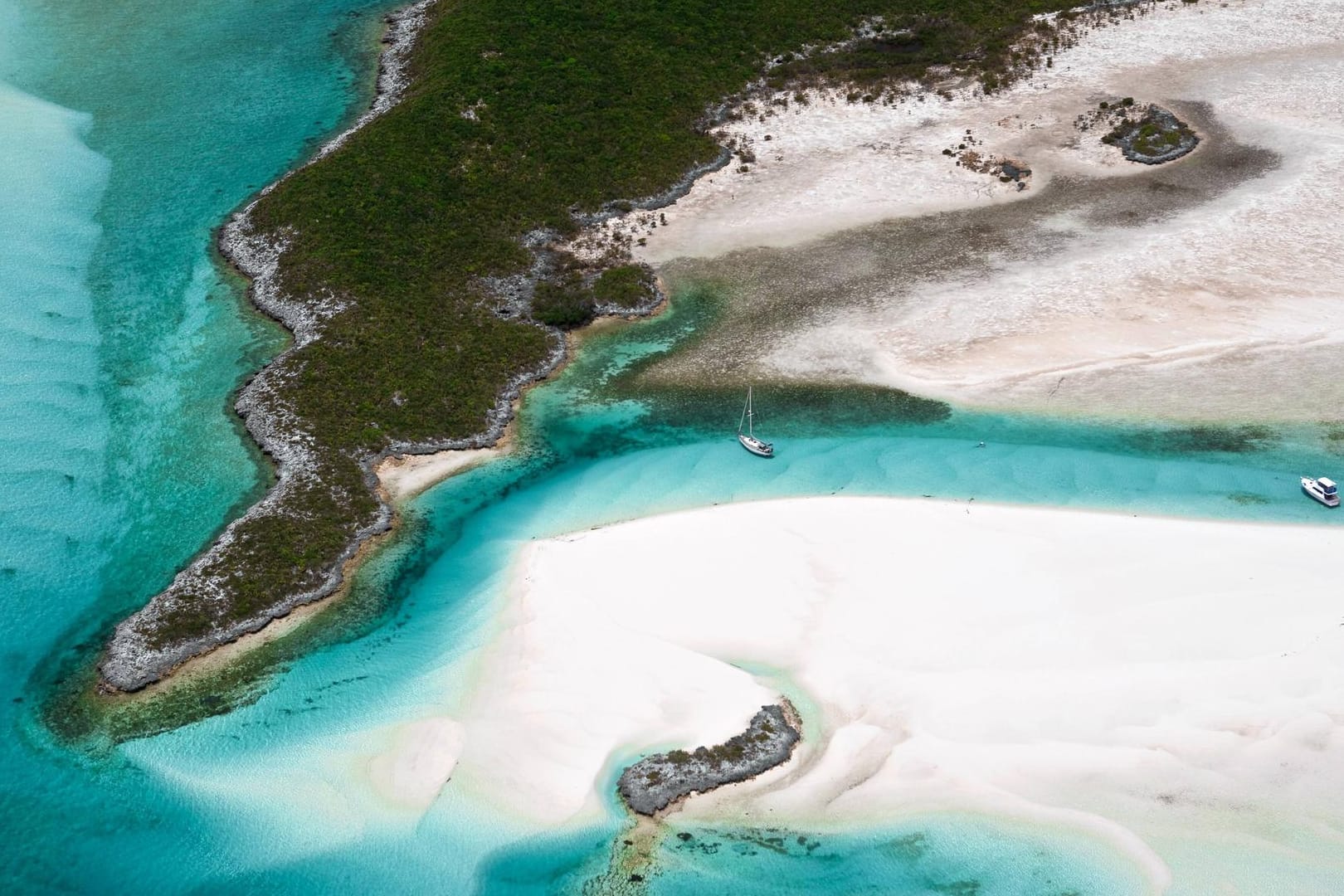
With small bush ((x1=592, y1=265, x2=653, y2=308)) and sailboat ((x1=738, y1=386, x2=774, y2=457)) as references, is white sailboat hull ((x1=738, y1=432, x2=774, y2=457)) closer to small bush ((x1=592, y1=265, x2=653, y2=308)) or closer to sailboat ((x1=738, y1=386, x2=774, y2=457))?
sailboat ((x1=738, y1=386, x2=774, y2=457))

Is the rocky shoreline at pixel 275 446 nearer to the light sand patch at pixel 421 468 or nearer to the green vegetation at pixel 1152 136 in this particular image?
the light sand patch at pixel 421 468

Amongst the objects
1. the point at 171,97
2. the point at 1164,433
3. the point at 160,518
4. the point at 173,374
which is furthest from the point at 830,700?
the point at 171,97

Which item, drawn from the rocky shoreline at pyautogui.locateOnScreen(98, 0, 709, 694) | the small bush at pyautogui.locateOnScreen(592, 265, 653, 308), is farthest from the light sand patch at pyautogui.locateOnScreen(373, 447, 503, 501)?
the small bush at pyautogui.locateOnScreen(592, 265, 653, 308)

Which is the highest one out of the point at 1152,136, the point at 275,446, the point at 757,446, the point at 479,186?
the point at 479,186

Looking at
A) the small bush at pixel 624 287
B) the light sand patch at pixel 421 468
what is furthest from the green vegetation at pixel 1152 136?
the light sand patch at pixel 421 468

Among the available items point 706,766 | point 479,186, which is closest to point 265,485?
point 706,766

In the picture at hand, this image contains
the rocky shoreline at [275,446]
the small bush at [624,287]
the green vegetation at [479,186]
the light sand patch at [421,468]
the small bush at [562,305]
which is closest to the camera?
the rocky shoreline at [275,446]

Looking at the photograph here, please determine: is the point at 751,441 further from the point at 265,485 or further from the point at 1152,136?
the point at 1152,136
